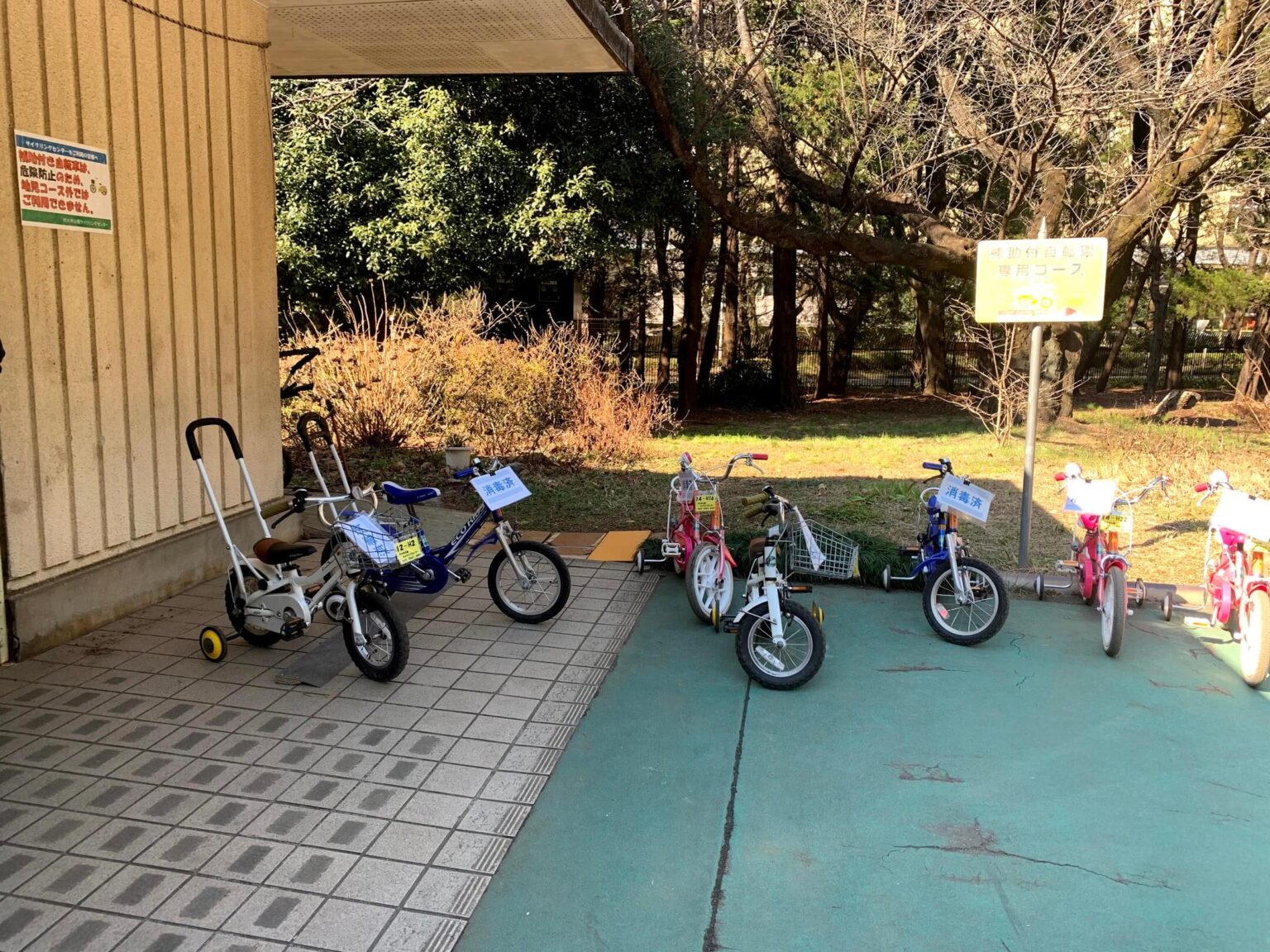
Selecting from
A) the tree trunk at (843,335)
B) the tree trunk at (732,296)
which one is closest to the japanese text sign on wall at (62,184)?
the tree trunk at (732,296)

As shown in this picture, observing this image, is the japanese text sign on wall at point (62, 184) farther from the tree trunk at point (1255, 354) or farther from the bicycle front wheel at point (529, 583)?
the tree trunk at point (1255, 354)

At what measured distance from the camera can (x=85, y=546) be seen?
16.9 feet

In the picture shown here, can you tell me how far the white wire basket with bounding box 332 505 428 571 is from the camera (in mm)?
4559

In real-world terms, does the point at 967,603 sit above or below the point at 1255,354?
below

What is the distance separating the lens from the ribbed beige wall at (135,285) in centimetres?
468

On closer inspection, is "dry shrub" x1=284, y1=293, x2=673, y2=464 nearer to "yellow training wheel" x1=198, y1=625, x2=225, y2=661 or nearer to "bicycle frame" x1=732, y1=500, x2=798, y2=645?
"yellow training wheel" x1=198, y1=625, x2=225, y2=661

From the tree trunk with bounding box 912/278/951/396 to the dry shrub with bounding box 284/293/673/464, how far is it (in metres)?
9.99

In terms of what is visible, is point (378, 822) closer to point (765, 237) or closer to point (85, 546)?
point (85, 546)

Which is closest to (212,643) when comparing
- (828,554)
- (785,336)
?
(828,554)

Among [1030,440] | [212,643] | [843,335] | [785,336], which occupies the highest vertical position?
[843,335]

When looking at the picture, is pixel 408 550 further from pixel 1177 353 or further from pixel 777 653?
pixel 1177 353

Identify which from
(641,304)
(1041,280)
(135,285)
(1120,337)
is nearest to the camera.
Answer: (135,285)

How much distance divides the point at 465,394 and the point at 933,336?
511 inches

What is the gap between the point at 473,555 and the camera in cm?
541
